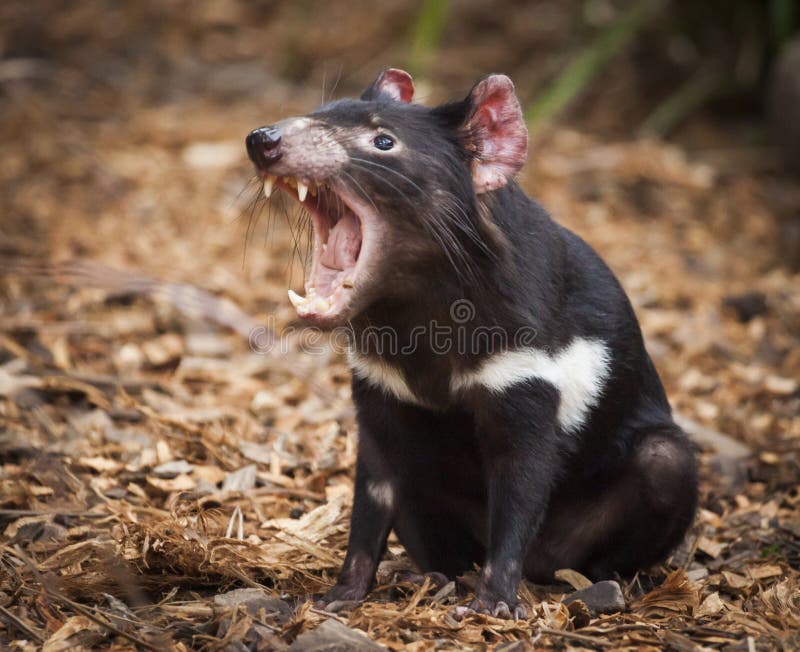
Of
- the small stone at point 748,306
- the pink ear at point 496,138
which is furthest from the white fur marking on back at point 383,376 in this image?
the small stone at point 748,306

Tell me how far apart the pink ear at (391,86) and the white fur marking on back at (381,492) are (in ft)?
3.28

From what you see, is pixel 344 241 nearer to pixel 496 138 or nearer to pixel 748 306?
pixel 496 138

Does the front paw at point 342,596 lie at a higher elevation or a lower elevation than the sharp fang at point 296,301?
lower

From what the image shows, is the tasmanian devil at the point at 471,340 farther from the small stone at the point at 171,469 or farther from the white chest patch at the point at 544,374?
the small stone at the point at 171,469

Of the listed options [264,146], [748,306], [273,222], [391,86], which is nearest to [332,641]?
[264,146]

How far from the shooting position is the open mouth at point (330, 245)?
2457mm

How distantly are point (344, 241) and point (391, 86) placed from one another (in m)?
0.54

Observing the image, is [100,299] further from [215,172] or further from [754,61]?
[754,61]

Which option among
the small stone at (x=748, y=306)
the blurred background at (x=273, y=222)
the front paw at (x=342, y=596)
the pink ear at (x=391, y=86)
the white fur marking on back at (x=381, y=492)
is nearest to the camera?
the front paw at (x=342, y=596)

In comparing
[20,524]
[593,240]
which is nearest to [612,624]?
[20,524]

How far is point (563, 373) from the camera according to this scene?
2658mm

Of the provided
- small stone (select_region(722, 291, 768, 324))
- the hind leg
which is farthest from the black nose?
small stone (select_region(722, 291, 768, 324))

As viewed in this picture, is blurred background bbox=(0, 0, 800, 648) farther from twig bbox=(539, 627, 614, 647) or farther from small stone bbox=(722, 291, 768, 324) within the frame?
twig bbox=(539, 627, 614, 647)

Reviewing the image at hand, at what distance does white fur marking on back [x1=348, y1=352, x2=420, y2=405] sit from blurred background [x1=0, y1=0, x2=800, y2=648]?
364 mm
